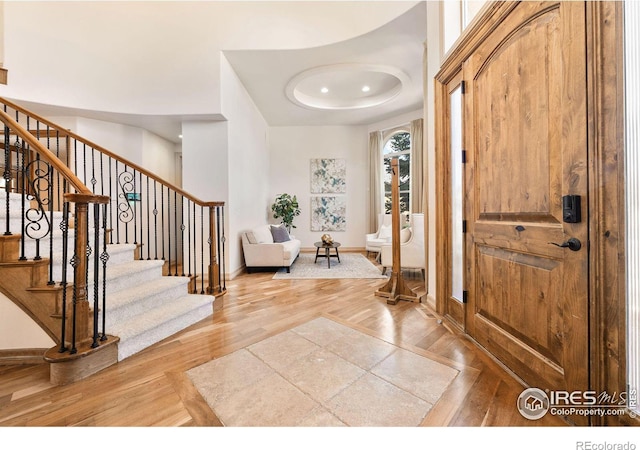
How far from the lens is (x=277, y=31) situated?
12.0 ft

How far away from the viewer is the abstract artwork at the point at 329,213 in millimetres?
6828

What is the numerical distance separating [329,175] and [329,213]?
3.53 feet

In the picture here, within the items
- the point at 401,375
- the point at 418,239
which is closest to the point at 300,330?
the point at 401,375

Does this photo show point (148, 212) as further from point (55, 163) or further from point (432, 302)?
point (432, 302)

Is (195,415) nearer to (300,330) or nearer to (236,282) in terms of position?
(300,330)

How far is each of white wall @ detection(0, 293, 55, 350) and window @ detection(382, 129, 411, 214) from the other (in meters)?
6.25

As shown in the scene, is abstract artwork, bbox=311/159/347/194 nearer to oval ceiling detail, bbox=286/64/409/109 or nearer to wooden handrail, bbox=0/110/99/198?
oval ceiling detail, bbox=286/64/409/109

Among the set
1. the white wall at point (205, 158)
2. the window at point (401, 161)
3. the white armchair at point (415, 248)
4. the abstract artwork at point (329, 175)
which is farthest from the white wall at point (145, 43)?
the window at point (401, 161)

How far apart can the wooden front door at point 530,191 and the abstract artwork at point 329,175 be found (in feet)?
15.9

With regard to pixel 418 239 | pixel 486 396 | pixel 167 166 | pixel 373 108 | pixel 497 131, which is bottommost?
pixel 486 396

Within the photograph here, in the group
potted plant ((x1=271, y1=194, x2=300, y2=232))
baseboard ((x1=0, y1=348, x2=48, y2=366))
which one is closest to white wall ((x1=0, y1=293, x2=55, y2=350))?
baseboard ((x1=0, y1=348, x2=48, y2=366))

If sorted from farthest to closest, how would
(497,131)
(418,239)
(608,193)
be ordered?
(418,239) < (497,131) < (608,193)

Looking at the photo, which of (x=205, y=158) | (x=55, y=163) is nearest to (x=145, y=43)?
(x=205, y=158)

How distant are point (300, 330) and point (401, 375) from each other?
3.06 ft
